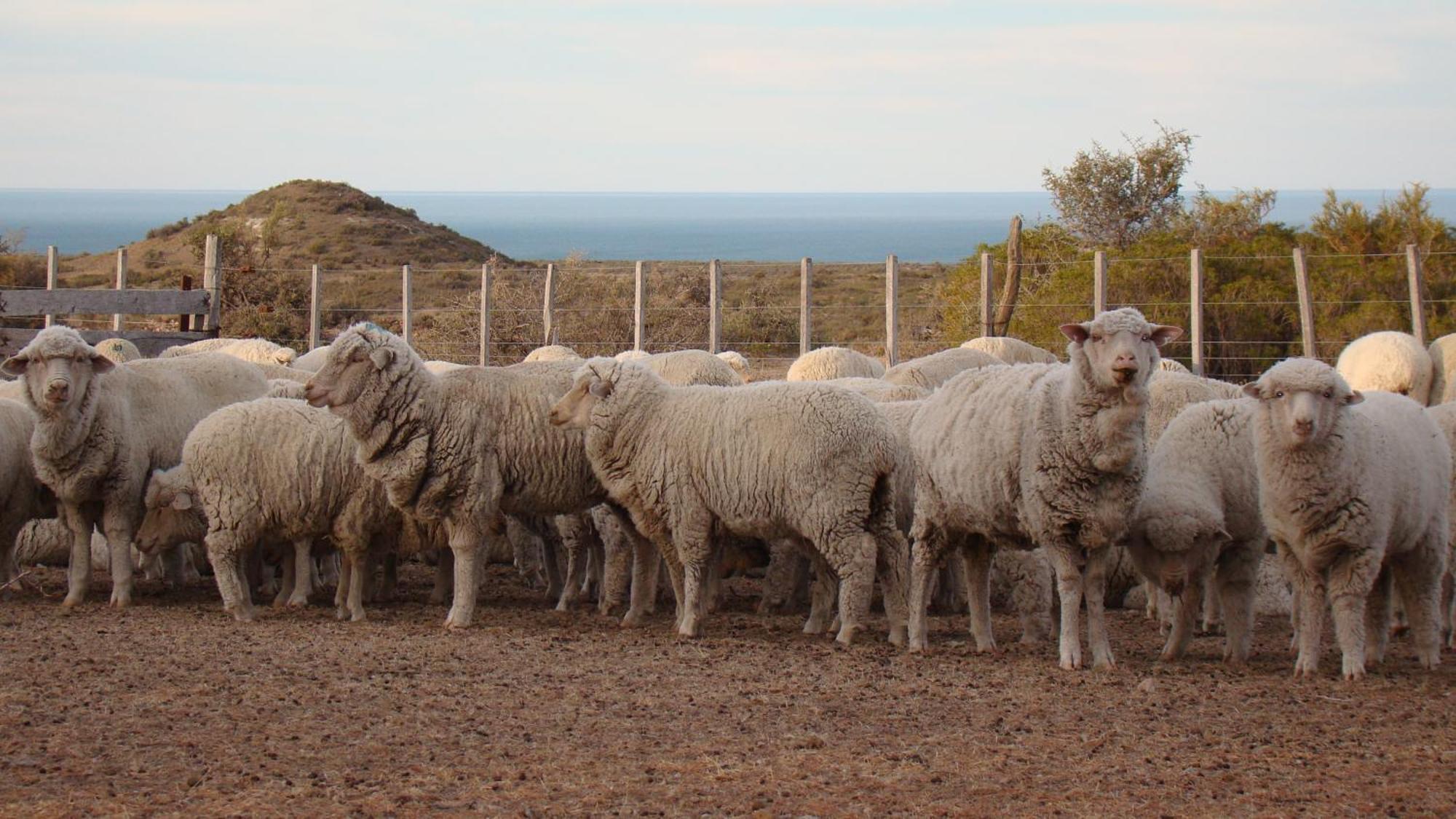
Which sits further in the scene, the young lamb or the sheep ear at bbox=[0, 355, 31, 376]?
the sheep ear at bbox=[0, 355, 31, 376]

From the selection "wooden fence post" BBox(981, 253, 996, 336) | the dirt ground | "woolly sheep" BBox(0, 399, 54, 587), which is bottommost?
the dirt ground

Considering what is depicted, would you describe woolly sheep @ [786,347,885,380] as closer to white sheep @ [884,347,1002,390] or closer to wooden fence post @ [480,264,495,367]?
white sheep @ [884,347,1002,390]

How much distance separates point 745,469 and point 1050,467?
6.43 feet

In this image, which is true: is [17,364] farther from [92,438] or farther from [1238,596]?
→ [1238,596]

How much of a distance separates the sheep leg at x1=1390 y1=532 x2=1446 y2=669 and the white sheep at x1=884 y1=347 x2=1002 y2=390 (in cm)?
577

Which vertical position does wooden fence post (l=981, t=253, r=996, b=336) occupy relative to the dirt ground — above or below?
above

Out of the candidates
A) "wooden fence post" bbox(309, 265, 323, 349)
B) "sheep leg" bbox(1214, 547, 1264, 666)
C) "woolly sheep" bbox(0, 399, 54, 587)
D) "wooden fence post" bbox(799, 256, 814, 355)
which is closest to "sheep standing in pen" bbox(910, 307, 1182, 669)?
"sheep leg" bbox(1214, 547, 1264, 666)

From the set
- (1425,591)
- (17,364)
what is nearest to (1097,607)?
(1425,591)

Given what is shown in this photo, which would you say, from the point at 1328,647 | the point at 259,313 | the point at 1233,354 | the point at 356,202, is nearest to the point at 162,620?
the point at 1328,647

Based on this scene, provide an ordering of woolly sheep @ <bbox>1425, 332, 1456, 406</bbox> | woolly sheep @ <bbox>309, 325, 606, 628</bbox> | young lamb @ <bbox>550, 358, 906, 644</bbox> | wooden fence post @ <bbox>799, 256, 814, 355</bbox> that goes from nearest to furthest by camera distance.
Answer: young lamb @ <bbox>550, 358, 906, 644</bbox> → woolly sheep @ <bbox>309, 325, 606, 628</bbox> → woolly sheep @ <bbox>1425, 332, 1456, 406</bbox> → wooden fence post @ <bbox>799, 256, 814, 355</bbox>

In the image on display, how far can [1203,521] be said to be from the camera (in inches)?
359

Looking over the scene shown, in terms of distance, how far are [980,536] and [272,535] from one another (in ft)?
15.9

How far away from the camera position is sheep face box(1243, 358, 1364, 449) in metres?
8.58

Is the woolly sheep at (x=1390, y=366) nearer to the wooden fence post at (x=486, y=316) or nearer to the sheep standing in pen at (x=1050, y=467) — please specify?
the sheep standing in pen at (x=1050, y=467)
